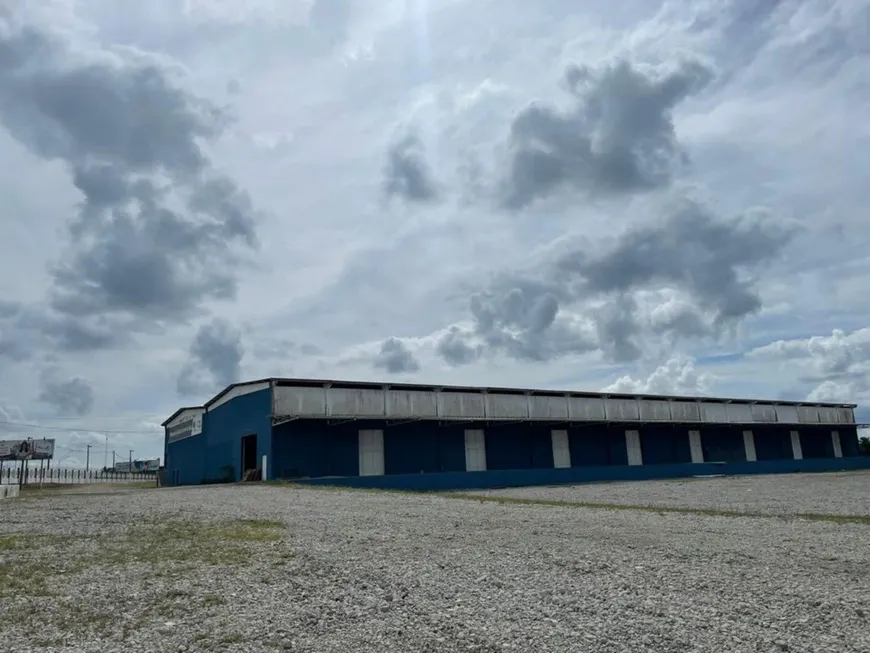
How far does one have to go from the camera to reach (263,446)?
38.7 m

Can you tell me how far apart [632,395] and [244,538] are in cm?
4208

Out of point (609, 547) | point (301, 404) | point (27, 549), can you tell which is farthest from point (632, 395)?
point (27, 549)

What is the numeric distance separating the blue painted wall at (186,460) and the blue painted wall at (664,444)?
3079cm

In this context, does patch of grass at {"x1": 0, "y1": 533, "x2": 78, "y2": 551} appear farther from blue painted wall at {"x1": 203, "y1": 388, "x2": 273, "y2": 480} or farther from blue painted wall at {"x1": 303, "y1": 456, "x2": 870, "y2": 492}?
blue painted wall at {"x1": 203, "y1": 388, "x2": 273, "y2": 480}

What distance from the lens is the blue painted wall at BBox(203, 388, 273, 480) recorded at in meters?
38.6

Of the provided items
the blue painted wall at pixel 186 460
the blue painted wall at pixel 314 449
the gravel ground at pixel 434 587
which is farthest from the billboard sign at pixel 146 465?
the gravel ground at pixel 434 587

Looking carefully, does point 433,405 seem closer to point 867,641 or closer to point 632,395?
point 632,395

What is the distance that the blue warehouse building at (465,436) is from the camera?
3866cm

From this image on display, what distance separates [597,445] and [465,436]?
10.9m

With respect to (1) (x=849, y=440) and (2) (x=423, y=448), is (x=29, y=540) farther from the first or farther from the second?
(1) (x=849, y=440)

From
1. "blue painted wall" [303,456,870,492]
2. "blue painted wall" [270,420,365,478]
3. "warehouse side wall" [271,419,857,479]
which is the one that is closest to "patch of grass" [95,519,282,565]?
"blue painted wall" [303,456,870,492]

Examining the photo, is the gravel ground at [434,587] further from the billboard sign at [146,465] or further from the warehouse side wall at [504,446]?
the billboard sign at [146,465]

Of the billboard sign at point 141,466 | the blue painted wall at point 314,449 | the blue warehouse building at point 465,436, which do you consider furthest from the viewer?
the billboard sign at point 141,466

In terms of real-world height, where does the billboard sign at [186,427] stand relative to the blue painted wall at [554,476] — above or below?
above
